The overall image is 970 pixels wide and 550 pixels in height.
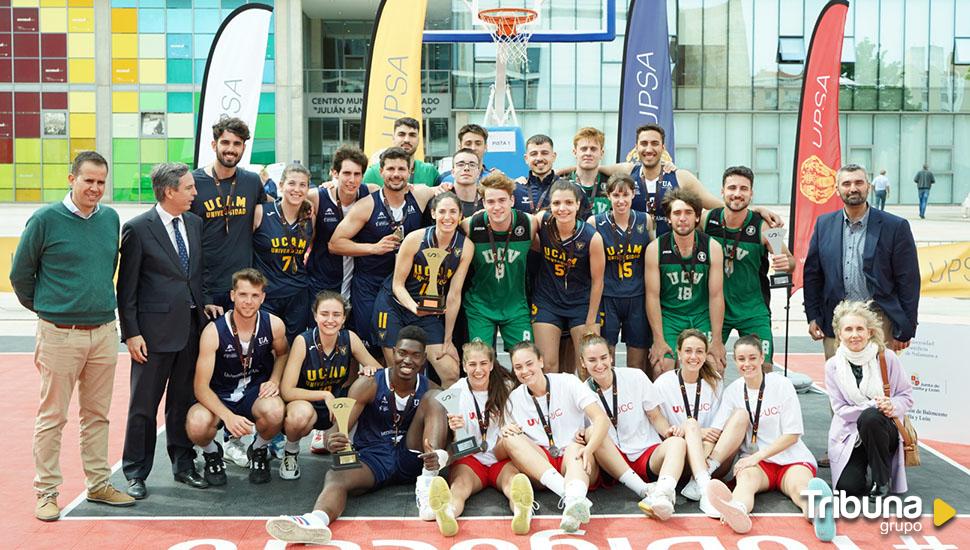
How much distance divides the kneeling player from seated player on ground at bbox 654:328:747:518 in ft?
7.80

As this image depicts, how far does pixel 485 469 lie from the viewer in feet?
18.4

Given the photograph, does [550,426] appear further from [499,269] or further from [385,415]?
[499,269]

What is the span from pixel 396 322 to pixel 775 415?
250 cm

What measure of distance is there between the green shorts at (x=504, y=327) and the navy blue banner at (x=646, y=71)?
5.25 meters

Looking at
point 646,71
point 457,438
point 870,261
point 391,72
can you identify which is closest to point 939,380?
point 870,261

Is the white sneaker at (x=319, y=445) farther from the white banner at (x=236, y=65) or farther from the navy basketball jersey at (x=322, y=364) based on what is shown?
the white banner at (x=236, y=65)

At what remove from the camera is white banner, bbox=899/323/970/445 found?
653cm

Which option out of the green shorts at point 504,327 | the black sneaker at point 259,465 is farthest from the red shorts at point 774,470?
the black sneaker at point 259,465

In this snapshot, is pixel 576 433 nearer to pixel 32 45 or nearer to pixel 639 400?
pixel 639 400

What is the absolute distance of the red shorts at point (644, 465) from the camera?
18.3 feet

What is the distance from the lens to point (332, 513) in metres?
5.01

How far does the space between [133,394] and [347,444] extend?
1.33 m

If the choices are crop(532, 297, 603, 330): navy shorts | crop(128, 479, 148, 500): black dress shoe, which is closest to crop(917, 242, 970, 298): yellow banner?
crop(532, 297, 603, 330): navy shorts

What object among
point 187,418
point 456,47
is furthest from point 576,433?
point 456,47
